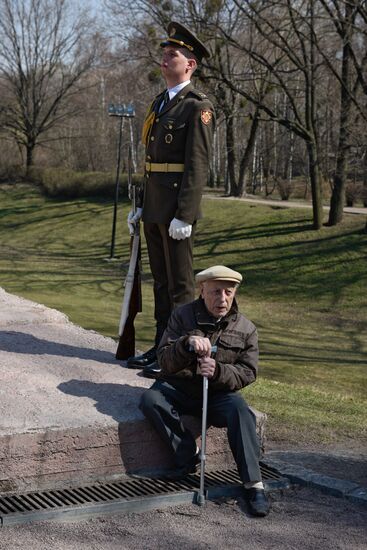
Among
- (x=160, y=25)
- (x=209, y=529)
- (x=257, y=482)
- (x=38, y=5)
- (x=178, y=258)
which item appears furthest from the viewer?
(x=38, y=5)

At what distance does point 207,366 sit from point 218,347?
8.4 inches

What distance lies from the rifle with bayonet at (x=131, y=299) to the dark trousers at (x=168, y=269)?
0.22 meters

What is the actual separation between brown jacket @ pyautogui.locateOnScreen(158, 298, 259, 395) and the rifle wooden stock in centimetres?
119

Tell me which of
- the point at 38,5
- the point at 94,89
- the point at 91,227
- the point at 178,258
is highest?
the point at 38,5

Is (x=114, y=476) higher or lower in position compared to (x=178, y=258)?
lower

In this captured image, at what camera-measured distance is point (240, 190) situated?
33062 mm

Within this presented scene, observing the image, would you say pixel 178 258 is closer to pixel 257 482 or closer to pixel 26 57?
pixel 257 482

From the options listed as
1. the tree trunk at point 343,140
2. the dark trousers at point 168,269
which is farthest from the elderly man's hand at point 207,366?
the tree trunk at point 343,140

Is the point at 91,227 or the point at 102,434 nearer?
the point at 102,434

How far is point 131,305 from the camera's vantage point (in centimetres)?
600

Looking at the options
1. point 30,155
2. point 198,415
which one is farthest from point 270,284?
point 30,155

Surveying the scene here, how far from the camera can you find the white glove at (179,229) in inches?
211

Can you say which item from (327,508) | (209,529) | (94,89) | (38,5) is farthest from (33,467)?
(94,89)

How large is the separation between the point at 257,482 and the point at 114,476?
0.73m
